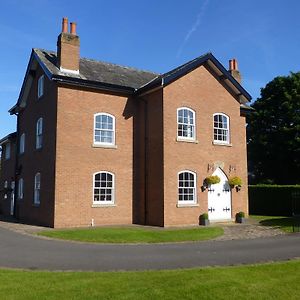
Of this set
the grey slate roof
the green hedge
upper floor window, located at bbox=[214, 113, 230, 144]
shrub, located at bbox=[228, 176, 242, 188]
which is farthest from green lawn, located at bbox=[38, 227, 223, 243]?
the green hedge

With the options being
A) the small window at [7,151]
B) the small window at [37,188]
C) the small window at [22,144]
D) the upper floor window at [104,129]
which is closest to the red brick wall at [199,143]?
the upper floor window at [104,129]

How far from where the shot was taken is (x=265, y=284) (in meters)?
8.49

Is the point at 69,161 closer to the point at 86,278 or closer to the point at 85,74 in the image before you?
the point at 85,74

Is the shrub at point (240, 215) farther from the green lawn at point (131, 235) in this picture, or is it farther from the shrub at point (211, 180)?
the green lawn at point (131, 235)

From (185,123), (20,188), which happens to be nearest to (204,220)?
(185,123)

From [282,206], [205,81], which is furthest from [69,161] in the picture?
[282,206]

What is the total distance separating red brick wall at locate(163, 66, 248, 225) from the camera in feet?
71.6

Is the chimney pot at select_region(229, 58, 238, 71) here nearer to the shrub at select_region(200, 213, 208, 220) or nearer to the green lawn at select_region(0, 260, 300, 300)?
the shrub at select_region(200, 213, 208, 220)

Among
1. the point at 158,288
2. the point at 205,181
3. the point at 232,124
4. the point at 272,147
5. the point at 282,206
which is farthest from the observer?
the point at 272,147

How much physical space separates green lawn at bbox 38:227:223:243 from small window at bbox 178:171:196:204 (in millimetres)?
3323

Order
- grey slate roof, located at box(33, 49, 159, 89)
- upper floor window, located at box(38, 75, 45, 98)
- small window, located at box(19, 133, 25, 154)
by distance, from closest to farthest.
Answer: grey slate roof, located at box(33, 49, 159, 89) → upper floor window, located at box(38, 75, 45, 98) → small window, located at box(19, 133, 25, 154)

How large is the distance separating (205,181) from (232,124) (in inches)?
165

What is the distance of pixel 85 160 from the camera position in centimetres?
2200

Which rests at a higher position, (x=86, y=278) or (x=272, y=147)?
(x=272, y=147)
